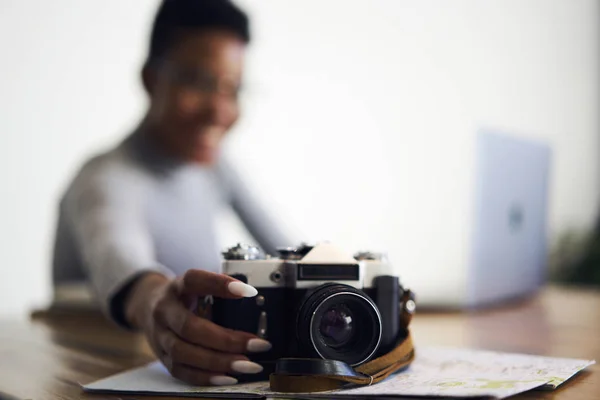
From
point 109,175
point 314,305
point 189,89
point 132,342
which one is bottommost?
point 132,342

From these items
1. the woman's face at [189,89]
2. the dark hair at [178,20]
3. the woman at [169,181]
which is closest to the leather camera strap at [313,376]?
the woman at [169,181]

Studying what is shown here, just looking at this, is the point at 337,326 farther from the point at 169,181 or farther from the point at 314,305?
the point at 169,181

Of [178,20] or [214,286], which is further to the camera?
[178,20]

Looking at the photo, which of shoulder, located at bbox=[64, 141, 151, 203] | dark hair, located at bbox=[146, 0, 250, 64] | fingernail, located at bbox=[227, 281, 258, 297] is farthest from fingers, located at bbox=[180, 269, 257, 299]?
dark hair, located at bbox=[146, 0, 250, 64]

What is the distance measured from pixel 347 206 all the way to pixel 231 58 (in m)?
0.69

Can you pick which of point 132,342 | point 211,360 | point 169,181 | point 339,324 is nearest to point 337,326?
point 339,324

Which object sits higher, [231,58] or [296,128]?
[231,58]

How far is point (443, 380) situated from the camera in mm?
506

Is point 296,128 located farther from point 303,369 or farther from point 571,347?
point 303,369

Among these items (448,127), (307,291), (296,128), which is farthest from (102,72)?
(448,127)

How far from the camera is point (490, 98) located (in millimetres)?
2451

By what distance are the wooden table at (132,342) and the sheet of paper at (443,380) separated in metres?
0.01

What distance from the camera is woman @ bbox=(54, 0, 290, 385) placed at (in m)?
0.83

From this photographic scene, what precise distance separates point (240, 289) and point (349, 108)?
1531 mm
